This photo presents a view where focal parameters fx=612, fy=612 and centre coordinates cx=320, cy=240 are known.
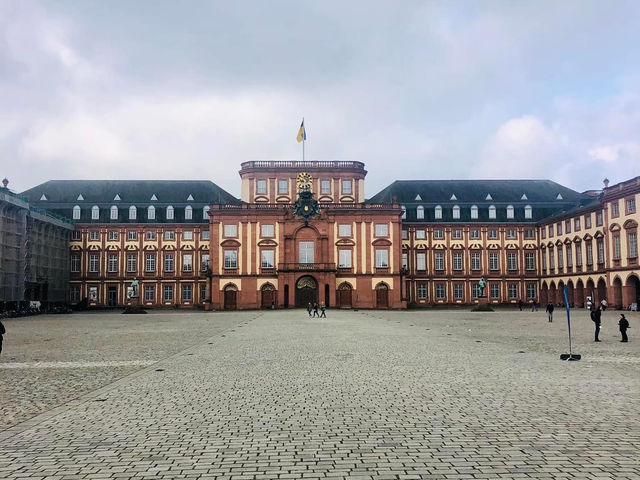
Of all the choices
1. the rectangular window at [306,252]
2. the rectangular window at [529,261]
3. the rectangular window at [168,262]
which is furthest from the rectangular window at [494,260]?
Answer: the rectangular window at [168,262]

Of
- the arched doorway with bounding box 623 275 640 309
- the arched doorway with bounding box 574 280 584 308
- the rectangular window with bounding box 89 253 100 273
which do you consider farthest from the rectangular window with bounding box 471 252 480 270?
the rectangular window with bounding box 89 253 100 273

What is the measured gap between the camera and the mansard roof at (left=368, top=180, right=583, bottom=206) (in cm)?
8675

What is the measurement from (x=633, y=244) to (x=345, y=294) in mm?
32271

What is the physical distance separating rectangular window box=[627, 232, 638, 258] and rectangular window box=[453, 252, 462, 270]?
27.4 meters

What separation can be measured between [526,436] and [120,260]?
7928 cm

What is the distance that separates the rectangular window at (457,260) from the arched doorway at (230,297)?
100 ft

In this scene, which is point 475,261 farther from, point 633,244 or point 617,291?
point 633,244

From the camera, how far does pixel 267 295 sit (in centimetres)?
7481

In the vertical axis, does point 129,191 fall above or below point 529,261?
above

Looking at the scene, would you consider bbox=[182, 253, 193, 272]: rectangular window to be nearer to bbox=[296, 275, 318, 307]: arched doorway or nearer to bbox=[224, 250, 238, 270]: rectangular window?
bbox=[224, 250, 238, 270]: rectangular window

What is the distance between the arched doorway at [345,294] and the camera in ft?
247

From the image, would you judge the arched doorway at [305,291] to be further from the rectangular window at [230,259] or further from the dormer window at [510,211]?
the dormer window at [510,211]

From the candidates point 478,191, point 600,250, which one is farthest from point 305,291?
point 600,250

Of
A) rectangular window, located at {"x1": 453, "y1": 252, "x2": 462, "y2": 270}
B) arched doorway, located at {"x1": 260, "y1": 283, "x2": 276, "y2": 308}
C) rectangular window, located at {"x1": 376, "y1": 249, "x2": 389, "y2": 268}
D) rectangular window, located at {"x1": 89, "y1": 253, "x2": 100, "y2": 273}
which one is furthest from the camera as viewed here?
rectangular window, located at {"x1": 453, "y1": 252, "x2": 462, "y2": 270}
